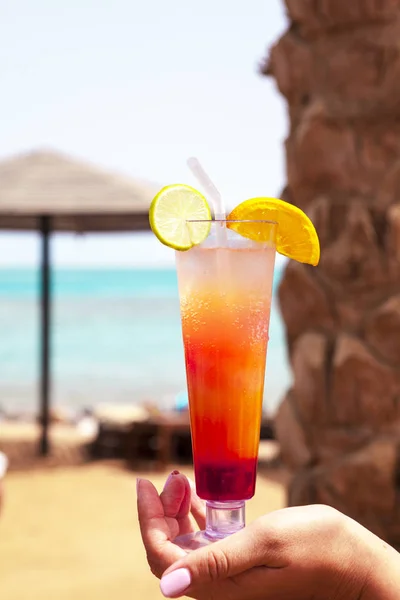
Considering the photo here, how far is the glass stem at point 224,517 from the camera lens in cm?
125

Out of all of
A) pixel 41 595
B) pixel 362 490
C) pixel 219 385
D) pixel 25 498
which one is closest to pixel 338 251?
pixel 362 490

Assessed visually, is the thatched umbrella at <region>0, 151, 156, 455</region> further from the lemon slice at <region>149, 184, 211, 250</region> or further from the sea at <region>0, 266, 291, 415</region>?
the lemon slice at <region>149, 184, 211, 250</region>

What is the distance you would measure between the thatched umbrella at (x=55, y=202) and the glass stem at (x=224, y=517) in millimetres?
6374

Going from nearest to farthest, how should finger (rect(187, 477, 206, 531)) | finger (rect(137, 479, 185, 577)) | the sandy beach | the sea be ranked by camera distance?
finger (rect(137, 479, 185, 577)) < finger (rect(187, 477, 206, 531)) < the sandy beach < the sea

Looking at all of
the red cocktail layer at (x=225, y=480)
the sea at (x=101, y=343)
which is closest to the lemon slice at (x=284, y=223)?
the red cocktail layer at (x=225, y=480)

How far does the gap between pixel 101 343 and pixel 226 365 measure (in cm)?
3731

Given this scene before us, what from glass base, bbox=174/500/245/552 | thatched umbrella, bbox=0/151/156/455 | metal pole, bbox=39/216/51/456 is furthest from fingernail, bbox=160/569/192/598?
metal pole, bbox=39/216/51/456

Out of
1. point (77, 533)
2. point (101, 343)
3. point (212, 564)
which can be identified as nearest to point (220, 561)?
point (212, 564)

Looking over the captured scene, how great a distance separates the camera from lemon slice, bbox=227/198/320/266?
1320 mm

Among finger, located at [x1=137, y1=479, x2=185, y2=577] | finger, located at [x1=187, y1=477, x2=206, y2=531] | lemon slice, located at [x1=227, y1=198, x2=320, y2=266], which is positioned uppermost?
lemon slice, located at [x1=227, y1=198, x2=320, y2=266]

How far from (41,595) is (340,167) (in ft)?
9.62

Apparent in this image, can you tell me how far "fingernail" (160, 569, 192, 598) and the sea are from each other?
12.9 meters

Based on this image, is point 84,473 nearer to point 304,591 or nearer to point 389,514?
point 389,514

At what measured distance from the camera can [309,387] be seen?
8.56 ft
